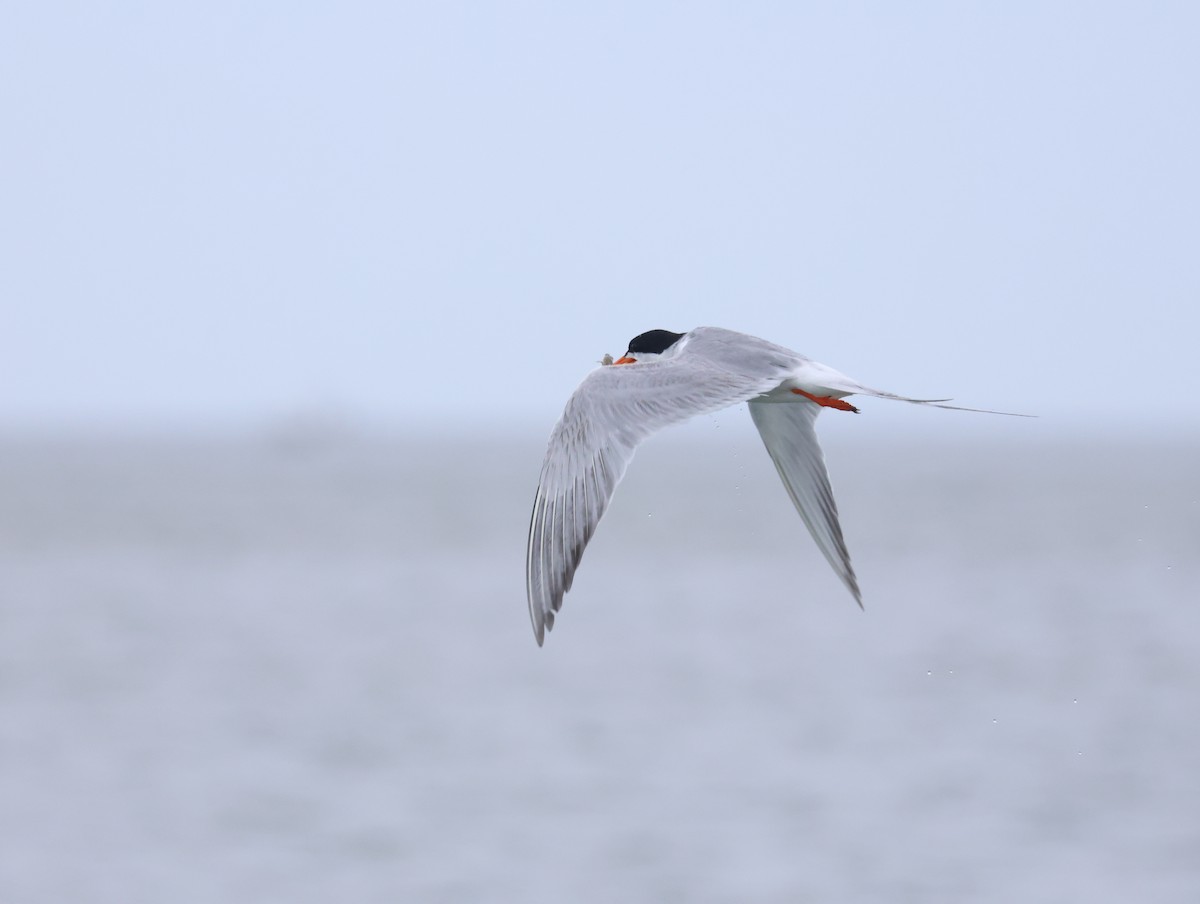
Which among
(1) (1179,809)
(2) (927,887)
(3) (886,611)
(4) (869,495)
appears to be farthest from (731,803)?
(4) (869,495)

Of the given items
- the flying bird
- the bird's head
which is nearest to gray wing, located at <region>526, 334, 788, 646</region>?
the flying bird

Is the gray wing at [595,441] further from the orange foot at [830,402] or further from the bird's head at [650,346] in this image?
the bird's head at [650,346]

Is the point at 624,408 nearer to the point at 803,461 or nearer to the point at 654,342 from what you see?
the point at 654,342

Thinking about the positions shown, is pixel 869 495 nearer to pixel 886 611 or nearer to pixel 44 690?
pixel 886 611

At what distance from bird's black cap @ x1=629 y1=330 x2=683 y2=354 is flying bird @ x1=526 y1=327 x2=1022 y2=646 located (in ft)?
0.25

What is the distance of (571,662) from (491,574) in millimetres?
11731

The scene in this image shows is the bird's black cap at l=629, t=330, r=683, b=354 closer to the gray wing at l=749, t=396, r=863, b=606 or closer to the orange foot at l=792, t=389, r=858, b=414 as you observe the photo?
the gray wing at l=749, t=396, r=863, b=606

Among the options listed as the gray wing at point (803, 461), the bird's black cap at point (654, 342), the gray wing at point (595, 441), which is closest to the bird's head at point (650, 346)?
the bird's black cap at point (654, 342)

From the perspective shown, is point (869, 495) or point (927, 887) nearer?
point (927, 887)

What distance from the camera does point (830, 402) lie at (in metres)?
5.28

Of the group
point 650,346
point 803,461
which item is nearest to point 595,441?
point 650,346

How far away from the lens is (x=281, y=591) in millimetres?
31531

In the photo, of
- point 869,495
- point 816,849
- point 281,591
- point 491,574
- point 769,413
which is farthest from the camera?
point 869,495

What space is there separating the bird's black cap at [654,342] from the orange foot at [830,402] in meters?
0.54
